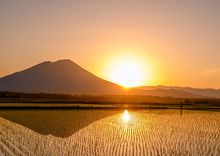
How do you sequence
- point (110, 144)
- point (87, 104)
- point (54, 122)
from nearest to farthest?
point (110, 144), point (54, 122), point (87, 104)

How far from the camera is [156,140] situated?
1231 centimetres

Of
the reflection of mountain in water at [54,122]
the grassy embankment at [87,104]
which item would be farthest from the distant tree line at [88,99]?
the reflection of mountain in water at [54,122]

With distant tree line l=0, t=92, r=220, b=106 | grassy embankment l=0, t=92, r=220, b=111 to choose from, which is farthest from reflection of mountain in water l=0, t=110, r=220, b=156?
distant tree line l=0, t=92, r=220, b=106

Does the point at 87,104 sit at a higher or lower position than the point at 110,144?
higher

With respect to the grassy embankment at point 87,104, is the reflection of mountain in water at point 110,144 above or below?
below

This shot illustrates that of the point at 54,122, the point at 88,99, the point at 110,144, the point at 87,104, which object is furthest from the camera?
the point at 88,99

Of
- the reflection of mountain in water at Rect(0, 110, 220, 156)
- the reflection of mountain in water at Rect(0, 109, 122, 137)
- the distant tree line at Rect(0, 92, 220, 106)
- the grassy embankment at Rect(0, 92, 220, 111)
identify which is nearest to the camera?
the reflection of mountain in water at Rect(0, 110, 220, 156)

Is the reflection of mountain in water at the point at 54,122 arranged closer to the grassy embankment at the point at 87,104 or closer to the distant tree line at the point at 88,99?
the grassy embankment at the point at 87,104

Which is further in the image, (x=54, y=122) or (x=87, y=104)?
(x=87, y=104)

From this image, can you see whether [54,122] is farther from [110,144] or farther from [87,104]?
[87,104]

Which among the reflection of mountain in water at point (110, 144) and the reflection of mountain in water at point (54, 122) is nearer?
the reflection of mountain in water at point (110, 144)

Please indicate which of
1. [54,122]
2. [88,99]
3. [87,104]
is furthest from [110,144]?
[88,99]

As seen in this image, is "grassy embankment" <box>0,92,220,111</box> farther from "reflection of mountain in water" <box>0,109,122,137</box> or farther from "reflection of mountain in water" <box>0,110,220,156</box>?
"reflection of mountain in water" <box>0,110,220,156</box>

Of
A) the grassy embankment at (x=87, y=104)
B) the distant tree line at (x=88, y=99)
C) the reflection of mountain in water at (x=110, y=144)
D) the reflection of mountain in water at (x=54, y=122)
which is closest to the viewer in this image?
the reflection of mountain in water at (x=110, y=144)
